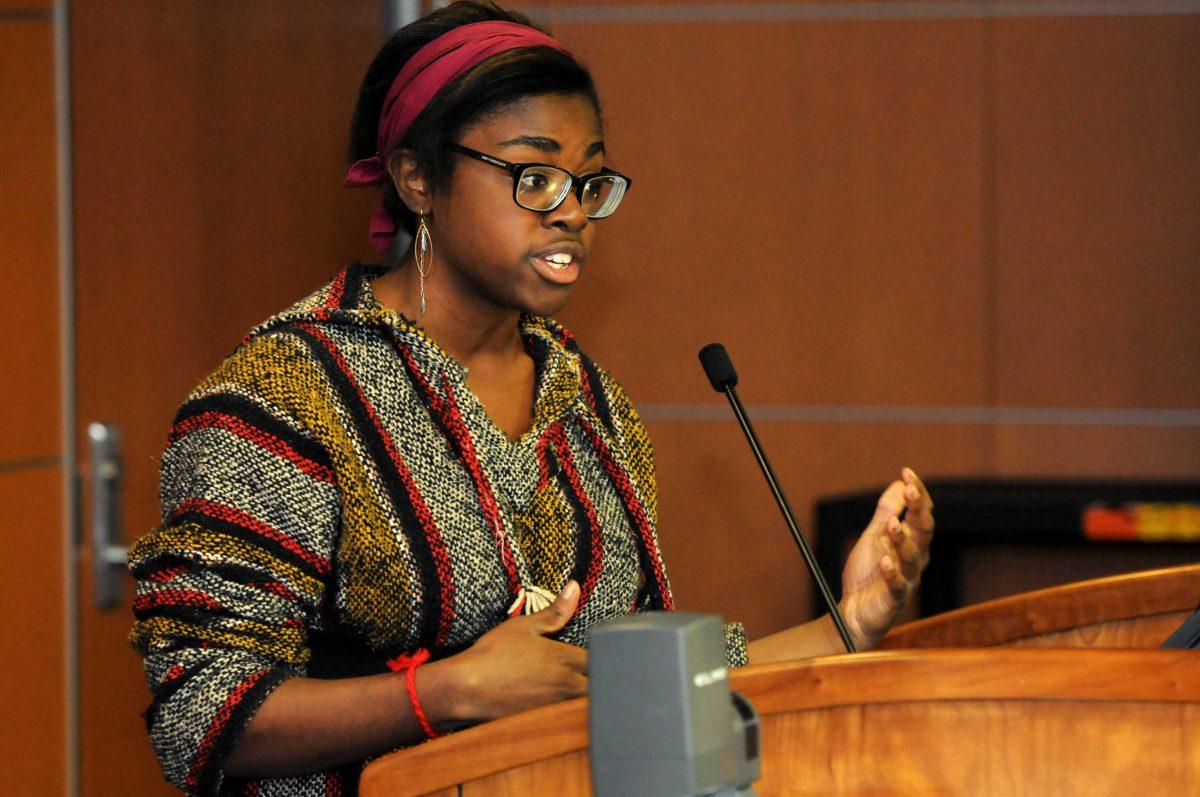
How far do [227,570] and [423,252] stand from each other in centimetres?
46

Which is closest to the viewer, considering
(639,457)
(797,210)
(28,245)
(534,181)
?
(534,181)

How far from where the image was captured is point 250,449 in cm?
134

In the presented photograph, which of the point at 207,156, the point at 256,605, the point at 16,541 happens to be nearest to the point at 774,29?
the point at 207,156

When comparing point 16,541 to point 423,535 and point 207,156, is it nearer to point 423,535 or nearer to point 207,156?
point 207,156

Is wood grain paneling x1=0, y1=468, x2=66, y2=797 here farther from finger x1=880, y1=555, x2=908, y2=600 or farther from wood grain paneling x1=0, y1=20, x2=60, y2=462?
finger x1=880, y1=555, x2=908, y2=600

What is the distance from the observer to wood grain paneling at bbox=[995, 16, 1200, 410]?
9.27 feet

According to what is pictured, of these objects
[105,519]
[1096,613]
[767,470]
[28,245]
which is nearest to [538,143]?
[767,470]

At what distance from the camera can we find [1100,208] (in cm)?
285

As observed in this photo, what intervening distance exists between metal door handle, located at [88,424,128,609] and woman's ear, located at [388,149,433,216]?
0.95m

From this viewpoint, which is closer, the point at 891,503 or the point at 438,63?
the point at 438,63

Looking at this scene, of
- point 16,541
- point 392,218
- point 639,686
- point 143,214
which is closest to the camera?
point 639,686

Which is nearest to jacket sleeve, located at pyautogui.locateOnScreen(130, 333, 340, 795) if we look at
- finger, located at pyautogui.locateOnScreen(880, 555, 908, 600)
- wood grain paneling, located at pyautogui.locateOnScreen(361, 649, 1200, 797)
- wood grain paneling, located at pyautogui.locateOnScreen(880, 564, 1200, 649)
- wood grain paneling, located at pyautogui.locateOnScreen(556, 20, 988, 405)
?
wood grain paneling, located at pyautogui.locateOnScreen(361, 649, 1200, 797)

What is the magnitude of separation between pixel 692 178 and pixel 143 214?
→ 1.16 metres

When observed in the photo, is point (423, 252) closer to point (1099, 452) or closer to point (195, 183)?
point (195, 183)
